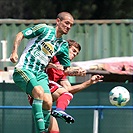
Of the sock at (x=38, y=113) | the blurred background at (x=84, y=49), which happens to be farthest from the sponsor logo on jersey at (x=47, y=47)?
the blurred background at (x=84, y=49)

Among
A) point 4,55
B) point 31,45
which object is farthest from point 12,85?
point 4,55

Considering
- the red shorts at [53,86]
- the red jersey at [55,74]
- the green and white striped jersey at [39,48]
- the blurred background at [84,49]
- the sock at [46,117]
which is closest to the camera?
the green and white striped jersey at [39,48]

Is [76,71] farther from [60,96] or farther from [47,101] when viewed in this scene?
[47,101]

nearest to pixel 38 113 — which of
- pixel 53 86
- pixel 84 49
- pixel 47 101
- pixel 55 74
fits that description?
pixel 47 101

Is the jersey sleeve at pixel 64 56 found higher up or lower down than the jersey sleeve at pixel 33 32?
lower down

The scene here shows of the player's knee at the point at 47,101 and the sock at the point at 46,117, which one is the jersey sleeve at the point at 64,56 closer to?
the player's knee at the point at 47,101

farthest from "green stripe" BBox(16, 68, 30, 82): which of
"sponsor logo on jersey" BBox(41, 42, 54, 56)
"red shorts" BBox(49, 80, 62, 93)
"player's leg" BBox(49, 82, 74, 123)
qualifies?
"red shorts" BBox(49, 80, 62, 93)

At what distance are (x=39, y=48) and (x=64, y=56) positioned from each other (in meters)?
0.47

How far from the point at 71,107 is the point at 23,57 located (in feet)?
8.43

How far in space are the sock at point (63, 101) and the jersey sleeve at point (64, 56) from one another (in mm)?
429

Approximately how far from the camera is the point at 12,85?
447 inches

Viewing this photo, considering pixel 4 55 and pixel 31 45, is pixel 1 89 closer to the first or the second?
pixel 31 45

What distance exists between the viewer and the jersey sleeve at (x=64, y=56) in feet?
30.2

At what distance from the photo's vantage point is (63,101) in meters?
9.39
